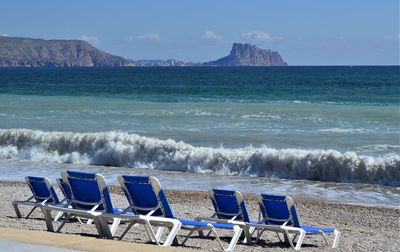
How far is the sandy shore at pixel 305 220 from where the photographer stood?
11.0 m

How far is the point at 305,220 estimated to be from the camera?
14016mm

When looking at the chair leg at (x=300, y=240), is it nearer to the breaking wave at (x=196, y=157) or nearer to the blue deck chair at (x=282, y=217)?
the blue deck chair at (x=282, y=217)

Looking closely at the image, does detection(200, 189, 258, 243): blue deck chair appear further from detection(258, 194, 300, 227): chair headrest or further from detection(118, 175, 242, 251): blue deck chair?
detection(118, 175, 242, 251): blue deck chair

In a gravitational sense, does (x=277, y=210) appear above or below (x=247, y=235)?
above

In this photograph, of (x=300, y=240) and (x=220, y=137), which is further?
(x=220, y=137)

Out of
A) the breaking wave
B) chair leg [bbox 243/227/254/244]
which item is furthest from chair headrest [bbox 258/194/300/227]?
the breaking wave

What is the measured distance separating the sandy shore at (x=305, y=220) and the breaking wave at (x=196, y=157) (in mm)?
5102

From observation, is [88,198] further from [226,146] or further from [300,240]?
[226,146]

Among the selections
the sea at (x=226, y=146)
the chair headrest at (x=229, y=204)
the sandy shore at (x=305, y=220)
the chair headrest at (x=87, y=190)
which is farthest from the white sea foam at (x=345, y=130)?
the chair headrest at (x=87, y=190)

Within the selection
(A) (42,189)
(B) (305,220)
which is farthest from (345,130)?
(A) (42,189)

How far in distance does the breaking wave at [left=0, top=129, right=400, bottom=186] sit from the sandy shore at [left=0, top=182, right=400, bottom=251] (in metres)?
5.10

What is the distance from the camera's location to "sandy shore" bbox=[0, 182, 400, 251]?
36.0ft

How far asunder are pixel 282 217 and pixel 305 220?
368cm

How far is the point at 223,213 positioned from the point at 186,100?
42.6 metres
